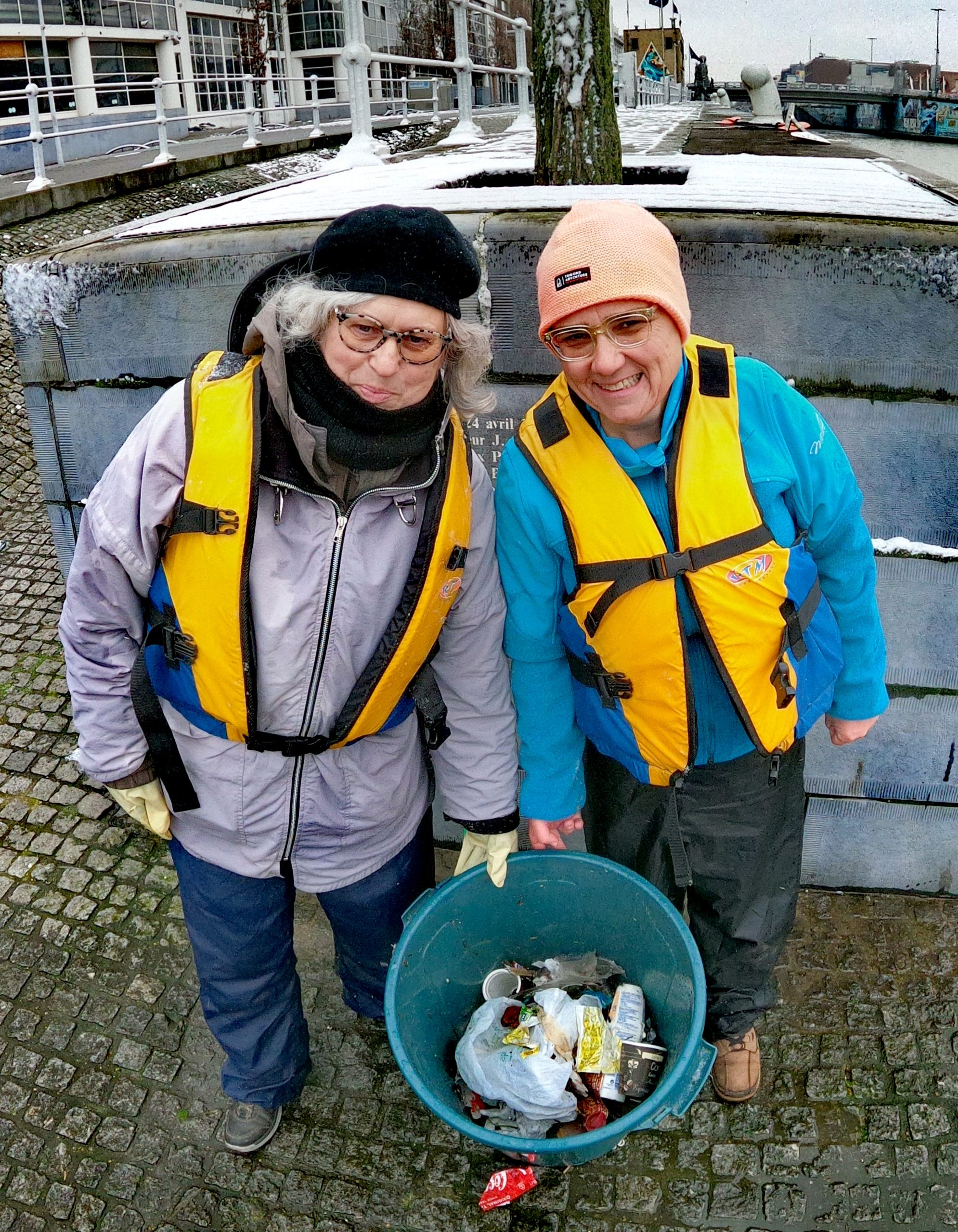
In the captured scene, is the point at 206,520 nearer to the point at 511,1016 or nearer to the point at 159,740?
the point at 159,740

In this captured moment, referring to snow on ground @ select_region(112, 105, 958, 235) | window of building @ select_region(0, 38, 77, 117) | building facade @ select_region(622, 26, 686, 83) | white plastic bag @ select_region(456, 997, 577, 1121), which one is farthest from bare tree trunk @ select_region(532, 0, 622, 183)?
building facade @ select_region(622, 26, 686, 83)

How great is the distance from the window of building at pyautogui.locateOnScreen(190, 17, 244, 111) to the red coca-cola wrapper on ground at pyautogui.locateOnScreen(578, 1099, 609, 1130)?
3103 cm

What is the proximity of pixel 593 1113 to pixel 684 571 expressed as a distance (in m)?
1.27

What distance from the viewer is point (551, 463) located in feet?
6.12

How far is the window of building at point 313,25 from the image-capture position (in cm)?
3075

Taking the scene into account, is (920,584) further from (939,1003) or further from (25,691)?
(25,691)

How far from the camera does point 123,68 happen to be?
25656mm

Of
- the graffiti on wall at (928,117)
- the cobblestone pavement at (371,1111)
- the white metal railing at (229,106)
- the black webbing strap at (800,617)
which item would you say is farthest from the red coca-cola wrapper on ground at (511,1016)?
the graffiti on wall at (928,117)

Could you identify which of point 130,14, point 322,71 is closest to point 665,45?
point 322,71

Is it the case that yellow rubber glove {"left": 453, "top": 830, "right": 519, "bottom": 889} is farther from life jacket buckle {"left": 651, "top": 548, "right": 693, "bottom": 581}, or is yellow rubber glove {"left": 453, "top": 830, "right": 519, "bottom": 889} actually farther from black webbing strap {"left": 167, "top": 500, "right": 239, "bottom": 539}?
black webbing strap {"left": 167, "top": 500, "right": 239, "bottom": 539}

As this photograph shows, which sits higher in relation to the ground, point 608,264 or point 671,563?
point 608,264

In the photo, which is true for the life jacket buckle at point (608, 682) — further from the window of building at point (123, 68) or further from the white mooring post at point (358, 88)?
the window of building at point (123, 68)

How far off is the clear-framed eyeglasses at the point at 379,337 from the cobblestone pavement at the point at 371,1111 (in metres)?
2.03

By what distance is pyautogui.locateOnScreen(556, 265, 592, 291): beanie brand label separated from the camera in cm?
162
